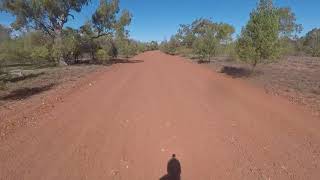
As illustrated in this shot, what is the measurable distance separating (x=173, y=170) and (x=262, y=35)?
703 inches

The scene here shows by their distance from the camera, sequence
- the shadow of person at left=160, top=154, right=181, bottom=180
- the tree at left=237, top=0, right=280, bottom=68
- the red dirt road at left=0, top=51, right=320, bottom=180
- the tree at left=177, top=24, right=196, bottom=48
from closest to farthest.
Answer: the shadow of person at left=160, top=154, right=181, bottom=180
the red dirt road at left=0, top=51, right=320, bottom=180
the tree at left=237, top=0, right=280, bottom=68
the tree at left=177, top=24, right=196, bottom=48

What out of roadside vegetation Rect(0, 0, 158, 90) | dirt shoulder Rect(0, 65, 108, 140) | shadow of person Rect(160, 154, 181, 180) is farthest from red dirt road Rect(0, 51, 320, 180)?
roadside vegetation Rect(0, 0, 158, 90)

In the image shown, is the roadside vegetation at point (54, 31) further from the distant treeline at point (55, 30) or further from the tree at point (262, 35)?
the tree at point (262, 35)

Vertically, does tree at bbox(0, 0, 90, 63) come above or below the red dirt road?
above

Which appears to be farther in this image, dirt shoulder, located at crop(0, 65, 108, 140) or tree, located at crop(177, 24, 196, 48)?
tree, located at crop(177, 24, 196, 48)

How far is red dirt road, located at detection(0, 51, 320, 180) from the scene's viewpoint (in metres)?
5.86

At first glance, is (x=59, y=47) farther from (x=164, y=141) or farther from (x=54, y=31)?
(x=164, y=141)

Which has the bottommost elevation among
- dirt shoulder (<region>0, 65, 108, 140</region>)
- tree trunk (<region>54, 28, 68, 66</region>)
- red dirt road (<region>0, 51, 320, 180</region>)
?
dirt shoulder (<region>0, 65, 108, 140</region>)

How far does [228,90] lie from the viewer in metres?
15.3

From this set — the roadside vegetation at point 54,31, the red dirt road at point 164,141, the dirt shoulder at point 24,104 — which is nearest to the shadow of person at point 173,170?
the red dirt road at point 164,141

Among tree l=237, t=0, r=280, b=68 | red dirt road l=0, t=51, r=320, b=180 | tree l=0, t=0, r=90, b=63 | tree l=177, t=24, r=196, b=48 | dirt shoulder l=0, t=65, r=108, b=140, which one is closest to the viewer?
red dirt road l=0, t=51, r=320, b=180

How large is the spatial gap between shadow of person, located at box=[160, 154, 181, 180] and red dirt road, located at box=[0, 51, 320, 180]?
100mm

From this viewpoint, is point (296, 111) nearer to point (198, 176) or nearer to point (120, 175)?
point (198, 176)

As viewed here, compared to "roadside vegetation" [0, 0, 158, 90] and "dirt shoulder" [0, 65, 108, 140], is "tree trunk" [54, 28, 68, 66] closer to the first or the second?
"roadside vegetation" [0, 0, 158, 90]
